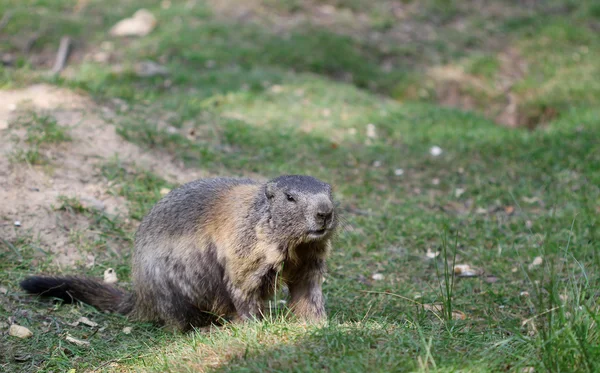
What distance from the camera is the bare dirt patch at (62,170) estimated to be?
5.13 m

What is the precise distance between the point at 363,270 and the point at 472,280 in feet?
2.73

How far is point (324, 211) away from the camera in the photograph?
3686 millimetres

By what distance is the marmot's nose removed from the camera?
3.69m

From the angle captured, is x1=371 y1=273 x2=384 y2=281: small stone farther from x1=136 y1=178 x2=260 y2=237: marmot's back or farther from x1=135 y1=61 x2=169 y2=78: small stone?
x1=135 y1=61 x2=169 y2=78: small stone

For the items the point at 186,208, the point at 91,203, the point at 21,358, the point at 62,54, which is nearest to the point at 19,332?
the point at 21,358

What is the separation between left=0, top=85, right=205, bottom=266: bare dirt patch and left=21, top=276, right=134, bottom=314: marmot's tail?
21.7 inches

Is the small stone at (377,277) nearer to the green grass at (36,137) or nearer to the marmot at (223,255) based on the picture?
the marmot at (223,255)

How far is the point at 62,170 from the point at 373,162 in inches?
131

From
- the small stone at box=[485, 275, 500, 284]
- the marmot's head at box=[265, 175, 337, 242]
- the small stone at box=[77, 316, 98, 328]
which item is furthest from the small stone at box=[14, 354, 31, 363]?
the small stone at box=[485, 275, 500, 284]

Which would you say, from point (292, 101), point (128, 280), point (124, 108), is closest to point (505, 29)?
point (292, 101)

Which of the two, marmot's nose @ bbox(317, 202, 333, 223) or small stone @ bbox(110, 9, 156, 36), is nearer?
marmot's nose @ bbox(317, 202, 333, 223)

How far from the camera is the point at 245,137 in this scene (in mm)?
7496

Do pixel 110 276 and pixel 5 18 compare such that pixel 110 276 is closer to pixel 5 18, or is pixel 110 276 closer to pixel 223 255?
pixel 223 255

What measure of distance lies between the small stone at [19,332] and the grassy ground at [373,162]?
9 centimetres
